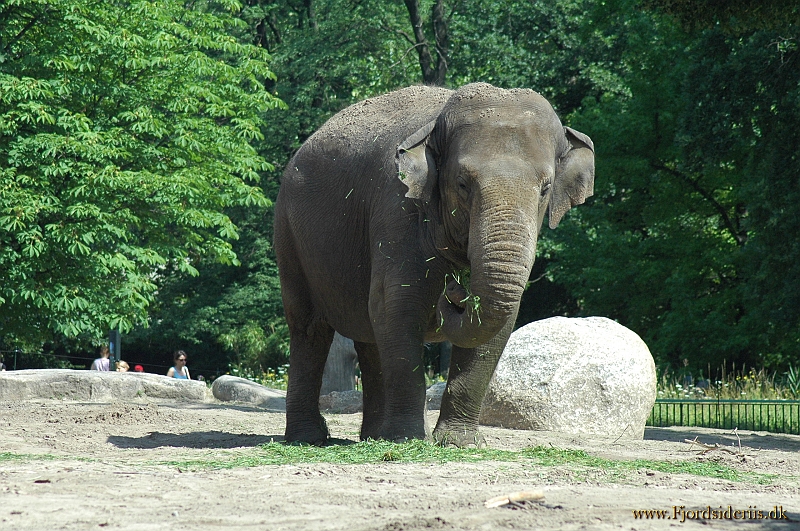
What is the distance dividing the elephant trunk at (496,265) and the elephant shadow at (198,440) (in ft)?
9.28

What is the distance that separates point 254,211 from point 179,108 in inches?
561

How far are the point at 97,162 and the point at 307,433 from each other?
12223mm

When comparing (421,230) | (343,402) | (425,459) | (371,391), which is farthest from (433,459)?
(343,402)

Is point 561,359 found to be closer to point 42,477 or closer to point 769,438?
point 769,438

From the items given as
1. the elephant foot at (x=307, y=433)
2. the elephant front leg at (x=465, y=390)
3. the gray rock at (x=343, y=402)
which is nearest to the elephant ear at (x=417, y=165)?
the elephant front leg at (x=465, y=390)

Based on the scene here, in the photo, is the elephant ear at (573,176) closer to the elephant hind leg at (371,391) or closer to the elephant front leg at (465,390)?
the elephant front leg at (465,390)

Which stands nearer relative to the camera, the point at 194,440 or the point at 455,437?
the point at 455,437

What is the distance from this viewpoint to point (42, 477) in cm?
648

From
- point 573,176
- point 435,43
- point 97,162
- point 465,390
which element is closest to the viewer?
point 465,390

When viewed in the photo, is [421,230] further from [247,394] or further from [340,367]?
[340,367]

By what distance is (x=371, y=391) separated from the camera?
33.6 ft

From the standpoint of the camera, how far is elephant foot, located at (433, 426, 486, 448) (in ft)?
27.7

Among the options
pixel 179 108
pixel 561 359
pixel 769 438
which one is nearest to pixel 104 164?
pixel 179 108

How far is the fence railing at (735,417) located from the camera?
15500mm
